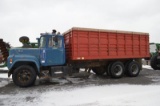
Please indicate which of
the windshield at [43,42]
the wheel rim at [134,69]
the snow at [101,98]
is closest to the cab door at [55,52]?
Answer: the windshield at [43,42]

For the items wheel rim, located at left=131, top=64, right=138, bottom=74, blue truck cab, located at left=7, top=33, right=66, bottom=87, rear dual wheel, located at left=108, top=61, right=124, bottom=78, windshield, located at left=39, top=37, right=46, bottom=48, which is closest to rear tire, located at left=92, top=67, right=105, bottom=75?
rear dual wheel, located at left=108, top=61, right=124, bottom=78

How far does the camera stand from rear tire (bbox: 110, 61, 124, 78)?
36.1 feet

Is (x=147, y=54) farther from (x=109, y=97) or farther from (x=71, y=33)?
(x=109, y=97)

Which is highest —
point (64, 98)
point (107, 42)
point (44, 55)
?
point (107, 42)

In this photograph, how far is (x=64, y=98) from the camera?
6559 mm

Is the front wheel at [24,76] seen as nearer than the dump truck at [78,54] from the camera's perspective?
Yes

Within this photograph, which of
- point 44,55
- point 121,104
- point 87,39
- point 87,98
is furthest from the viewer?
point 87,39

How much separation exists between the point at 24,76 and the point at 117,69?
5494mm

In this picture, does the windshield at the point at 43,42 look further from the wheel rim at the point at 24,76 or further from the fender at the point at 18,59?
the wheel rim at the point at 24,76

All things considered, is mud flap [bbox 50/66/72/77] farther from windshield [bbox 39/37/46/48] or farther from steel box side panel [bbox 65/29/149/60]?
windshield [bbox 39/37/46/48]

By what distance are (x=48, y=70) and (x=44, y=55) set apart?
0.84 m

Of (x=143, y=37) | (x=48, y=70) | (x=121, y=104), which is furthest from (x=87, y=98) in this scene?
(x=143, y=37)

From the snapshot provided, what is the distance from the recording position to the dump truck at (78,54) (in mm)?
8898

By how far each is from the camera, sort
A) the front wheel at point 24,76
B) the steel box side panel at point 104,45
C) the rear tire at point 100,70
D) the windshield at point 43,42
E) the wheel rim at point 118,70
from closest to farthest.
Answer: the front wheel at point 24,76, the windshield at point 43,42, the steel box side panel at point 104,45, the wheel rim at point 118,70, the rear tire at point 100,70
